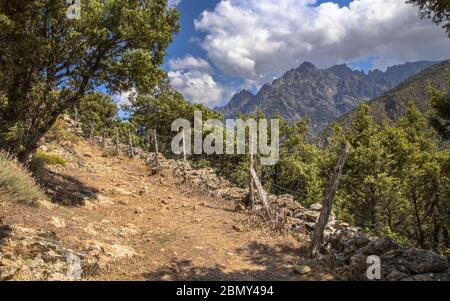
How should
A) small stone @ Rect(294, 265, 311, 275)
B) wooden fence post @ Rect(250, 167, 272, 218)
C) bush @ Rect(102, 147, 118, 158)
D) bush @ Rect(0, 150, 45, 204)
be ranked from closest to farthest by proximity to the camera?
1. small stone @ Rect(294, 265, 311, 275)
2. bush @ Rect(0, 150, 45, 204)
3. wooden fence post @ Rect(250, 167, 272, 218)
4. bush @ Rect(102, 147, 118, 158)

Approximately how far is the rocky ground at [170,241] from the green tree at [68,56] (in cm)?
293

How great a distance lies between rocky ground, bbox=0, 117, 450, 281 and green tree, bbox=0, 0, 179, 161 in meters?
2.93

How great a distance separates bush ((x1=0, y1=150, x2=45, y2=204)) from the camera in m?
9.48

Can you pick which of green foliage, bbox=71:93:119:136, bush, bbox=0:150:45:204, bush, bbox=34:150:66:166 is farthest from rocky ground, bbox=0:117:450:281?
A: green foliage, bbox=71:93:119:136

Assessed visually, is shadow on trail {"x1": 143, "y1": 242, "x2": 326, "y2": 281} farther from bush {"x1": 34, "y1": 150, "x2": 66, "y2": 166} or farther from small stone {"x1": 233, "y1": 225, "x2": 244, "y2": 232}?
bush {"x1": 34, "y1": 150, "x2": 66, "y2": 166}

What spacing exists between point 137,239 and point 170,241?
3.52 feet

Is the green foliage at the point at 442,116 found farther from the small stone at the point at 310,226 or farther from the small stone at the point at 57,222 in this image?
the small stone at the point at 57,222

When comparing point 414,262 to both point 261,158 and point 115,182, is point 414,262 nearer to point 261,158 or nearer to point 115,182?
point 115,182

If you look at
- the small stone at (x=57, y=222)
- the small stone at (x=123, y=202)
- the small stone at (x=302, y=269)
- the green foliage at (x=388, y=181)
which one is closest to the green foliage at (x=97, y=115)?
the small stone at (x=123, y=202)

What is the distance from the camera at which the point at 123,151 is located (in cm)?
2852

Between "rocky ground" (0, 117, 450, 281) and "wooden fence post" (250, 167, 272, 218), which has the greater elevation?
"wooden fence post" (250, 167, 272, 218)

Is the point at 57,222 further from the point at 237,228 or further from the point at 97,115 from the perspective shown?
the point at 97,115

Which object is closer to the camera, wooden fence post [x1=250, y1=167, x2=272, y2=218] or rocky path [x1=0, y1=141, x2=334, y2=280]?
rocky path [x1=0, y1=141, x2=334, y2=280]

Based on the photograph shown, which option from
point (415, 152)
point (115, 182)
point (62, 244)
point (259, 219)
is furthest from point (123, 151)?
point (415, 152)
